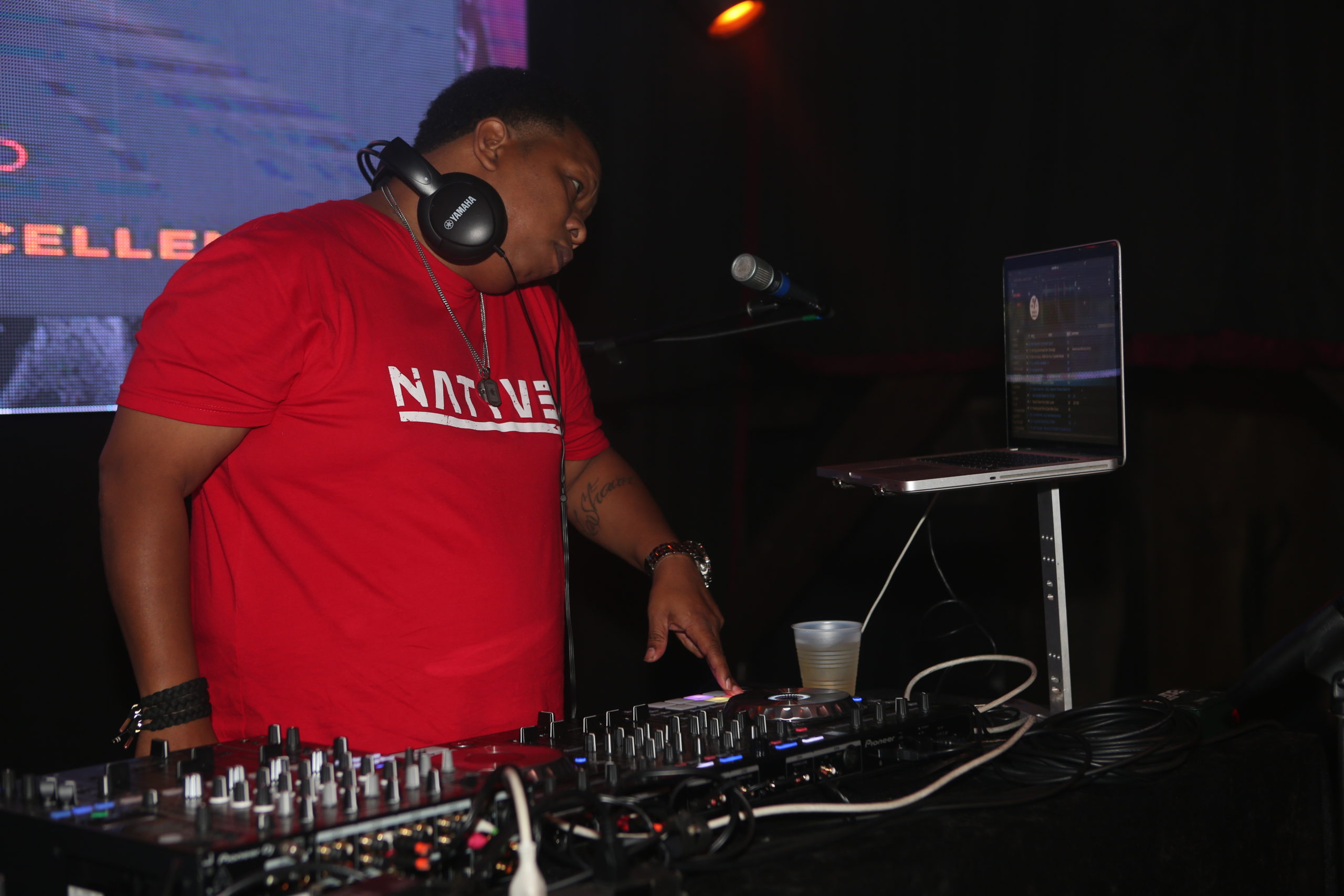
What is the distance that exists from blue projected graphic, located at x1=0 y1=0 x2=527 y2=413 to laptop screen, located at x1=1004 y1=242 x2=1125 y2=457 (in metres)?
1.72

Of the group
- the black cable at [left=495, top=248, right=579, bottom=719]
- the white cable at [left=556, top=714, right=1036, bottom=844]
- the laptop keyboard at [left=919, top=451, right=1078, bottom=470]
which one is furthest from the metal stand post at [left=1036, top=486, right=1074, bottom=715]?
the black cable at [left=495, top=248, right=579, bottom=719]

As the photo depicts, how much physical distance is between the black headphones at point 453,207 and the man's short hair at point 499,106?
0.15 meters

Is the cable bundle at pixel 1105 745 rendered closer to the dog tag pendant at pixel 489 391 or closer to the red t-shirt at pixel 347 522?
the red t-shirt at pixel 347 522

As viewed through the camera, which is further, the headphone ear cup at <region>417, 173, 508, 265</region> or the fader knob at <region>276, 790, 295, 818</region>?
the headphone ear cup at <region>417, 173, 508, 265</region>

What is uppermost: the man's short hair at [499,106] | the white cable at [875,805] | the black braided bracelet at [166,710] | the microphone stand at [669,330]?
the man's short hair at [499,106]

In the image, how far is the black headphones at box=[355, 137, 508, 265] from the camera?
4.67 feet

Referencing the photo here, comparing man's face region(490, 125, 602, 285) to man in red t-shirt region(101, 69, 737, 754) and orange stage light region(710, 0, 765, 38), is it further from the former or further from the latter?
orange stage light region(710, 0, 765, 38)

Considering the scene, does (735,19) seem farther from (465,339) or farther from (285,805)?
(285,805)

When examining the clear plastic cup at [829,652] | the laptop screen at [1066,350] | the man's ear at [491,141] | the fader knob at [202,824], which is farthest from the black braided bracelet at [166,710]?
the laptop screen at [1066,350]

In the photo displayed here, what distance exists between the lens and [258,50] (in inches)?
98.0

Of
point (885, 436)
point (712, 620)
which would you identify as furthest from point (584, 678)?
point (712, 620)

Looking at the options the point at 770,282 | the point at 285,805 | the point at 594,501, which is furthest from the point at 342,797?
the point at 594,501

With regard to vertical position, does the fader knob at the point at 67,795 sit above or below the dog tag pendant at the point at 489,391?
below

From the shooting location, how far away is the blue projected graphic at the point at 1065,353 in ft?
4.48
